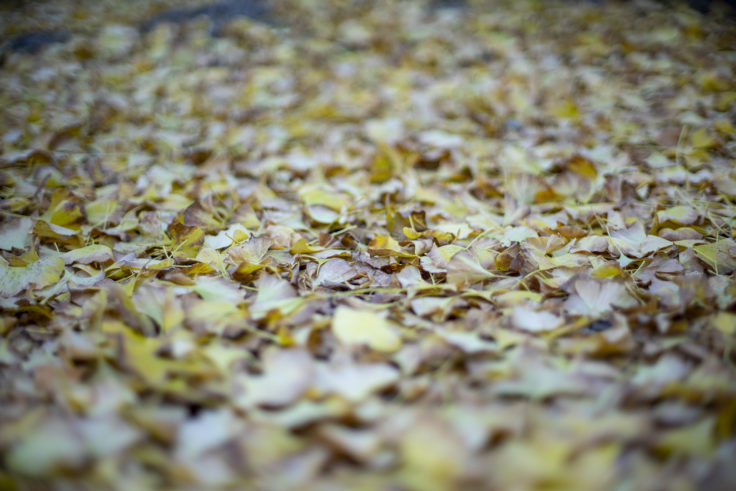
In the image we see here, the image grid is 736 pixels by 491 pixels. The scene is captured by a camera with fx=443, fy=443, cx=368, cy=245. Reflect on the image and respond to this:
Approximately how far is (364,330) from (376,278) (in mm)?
190

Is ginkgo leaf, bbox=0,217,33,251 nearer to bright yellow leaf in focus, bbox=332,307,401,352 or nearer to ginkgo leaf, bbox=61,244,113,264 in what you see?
ginkgo leaf, bbox=61,244,113,264

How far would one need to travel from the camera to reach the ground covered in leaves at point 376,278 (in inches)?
17.5

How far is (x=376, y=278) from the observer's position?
761 millimetres

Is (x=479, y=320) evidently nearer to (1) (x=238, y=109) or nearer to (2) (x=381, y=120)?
(2) (x=381, y=120)

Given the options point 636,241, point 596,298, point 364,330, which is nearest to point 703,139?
point 636,241

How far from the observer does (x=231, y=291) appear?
69cm

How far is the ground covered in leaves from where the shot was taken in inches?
17.5

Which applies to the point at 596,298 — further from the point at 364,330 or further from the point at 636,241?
the point at 364,330

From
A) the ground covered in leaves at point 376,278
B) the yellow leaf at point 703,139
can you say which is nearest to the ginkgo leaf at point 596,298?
the ground covered in leaves at point 376,278

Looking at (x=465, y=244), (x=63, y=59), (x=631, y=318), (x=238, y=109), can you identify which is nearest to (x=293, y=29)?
(x=238, y=109)

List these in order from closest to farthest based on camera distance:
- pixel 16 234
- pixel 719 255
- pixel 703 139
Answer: pixel 719 255 < pixel 16 234 < pixel 703 139

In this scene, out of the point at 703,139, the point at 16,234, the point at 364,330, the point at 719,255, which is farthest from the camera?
the point at 703,139

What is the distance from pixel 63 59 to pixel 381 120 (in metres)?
1.51

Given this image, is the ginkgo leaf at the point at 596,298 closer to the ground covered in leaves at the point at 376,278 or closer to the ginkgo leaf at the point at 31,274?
the ground covered in leaves at the point at 376,278
